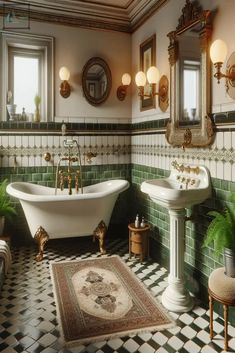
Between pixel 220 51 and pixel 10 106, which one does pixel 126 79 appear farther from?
pixel 220 51

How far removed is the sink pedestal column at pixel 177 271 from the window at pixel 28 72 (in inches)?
96.6

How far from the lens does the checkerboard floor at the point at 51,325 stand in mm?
2287

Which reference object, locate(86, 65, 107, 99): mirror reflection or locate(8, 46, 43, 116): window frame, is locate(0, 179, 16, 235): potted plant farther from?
locate(86, 65, 107, 99): mirror reflection

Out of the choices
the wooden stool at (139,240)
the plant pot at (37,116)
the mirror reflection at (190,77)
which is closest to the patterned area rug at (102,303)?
the wooden stool at (139,240)

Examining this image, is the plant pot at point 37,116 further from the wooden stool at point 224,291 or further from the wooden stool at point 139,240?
the wooden stool at point 224,291

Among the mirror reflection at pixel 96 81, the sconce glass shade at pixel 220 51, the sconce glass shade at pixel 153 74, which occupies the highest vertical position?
the mirror reflection at pixel 96 81

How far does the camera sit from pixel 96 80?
186 inches

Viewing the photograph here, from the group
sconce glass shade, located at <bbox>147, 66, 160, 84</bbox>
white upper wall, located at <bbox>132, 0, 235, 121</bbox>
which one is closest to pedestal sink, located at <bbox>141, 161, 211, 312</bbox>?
white upper wall, located at <bbox>132, 0, 235, 121</bbox>

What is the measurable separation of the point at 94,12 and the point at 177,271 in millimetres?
3550

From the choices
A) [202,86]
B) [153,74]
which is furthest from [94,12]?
[202,86]

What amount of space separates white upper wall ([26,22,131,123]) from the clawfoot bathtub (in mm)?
1228

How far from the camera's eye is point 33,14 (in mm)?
4312

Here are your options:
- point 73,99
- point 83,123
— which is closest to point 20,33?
point 73,99

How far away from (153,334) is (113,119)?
10.3 ft
